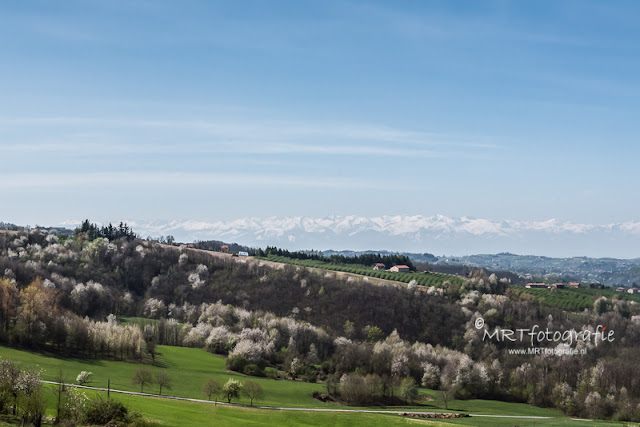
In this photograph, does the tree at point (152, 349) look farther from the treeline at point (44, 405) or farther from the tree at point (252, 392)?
the treeline at point (44, 405)

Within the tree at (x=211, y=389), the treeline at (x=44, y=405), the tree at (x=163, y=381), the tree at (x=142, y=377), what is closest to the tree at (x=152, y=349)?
the tree at (x=163, y=381)

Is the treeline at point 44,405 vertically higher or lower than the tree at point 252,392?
higher

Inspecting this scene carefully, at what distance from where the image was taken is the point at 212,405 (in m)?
101

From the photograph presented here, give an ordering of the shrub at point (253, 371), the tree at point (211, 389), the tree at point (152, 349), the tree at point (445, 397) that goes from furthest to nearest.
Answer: the shrub at point (253, 371) < the tree at point (152, 349) < the tree at point (445, 397) < the tree at point (211, 389)

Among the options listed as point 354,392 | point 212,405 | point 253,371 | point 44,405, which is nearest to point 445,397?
point 354,392

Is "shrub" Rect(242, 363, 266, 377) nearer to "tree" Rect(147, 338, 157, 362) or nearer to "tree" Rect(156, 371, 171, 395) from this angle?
"tree" Rect(147, 338, 157, 362)

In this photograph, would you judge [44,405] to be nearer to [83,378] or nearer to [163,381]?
[83,378]

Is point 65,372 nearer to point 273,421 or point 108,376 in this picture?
point 108,376

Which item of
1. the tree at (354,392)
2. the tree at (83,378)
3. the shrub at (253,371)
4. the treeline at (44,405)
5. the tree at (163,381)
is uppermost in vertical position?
the treeline at (44,405)

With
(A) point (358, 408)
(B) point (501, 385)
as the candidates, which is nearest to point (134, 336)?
(A) point (358, 408)

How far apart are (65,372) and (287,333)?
8165cm

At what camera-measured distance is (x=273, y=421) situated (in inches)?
3730

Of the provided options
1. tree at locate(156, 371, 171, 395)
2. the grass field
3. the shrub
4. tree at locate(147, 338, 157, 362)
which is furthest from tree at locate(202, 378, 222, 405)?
tree at locate(147, 338, 157, 362)

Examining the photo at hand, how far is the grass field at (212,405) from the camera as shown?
299 feet
